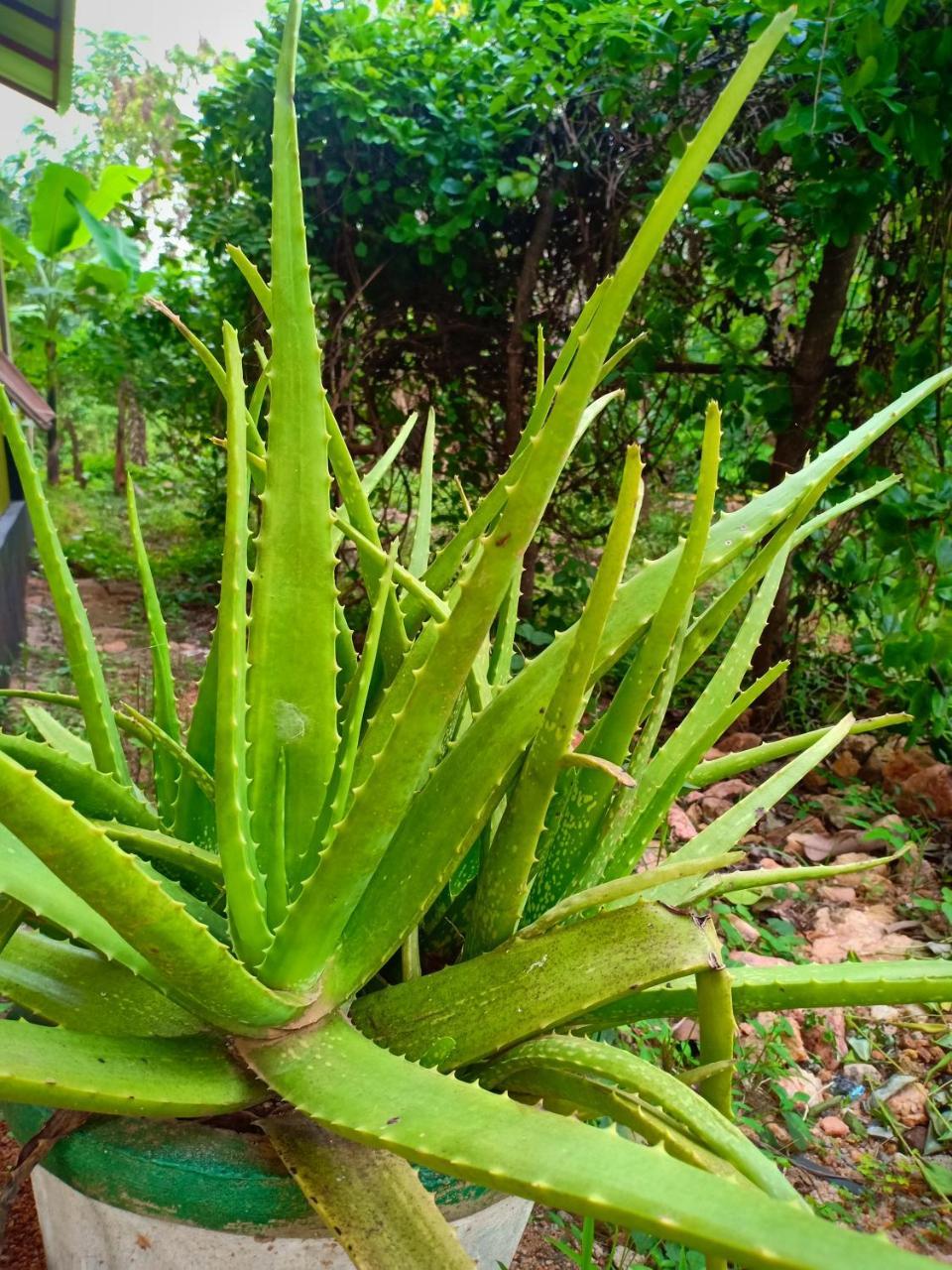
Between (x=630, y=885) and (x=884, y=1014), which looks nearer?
(x=630, y=885)

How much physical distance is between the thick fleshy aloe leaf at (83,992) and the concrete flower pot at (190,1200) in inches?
2.3

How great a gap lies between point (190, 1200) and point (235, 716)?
0.28 m

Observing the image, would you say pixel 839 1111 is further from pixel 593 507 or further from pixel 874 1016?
pixel 593 507

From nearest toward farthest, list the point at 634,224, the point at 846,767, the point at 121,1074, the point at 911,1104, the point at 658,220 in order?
the point at 658,220
the point at 121,1074
the point at 911,1104
the point at 846,767
the point at 634,224

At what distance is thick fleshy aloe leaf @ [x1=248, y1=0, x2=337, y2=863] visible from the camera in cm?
54

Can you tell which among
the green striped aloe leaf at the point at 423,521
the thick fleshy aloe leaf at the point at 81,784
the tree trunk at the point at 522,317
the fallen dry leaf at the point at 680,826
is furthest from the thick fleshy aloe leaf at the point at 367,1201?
the tree trunk at the point at 522,317

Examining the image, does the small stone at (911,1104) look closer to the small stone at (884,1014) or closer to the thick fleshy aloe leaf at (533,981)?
the small stone at (884,1014)

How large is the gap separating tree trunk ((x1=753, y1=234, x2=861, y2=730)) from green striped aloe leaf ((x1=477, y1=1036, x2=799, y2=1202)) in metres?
1.57

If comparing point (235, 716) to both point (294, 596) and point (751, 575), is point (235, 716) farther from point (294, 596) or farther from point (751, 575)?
point (751, 575)

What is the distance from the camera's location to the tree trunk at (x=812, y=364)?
2.03 meters

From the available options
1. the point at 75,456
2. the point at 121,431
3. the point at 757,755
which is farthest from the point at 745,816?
the point at 75,456

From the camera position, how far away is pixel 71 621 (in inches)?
23.8

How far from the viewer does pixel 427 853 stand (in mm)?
536

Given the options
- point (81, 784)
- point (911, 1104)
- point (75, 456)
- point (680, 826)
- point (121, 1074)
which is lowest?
point (911, 1104)
